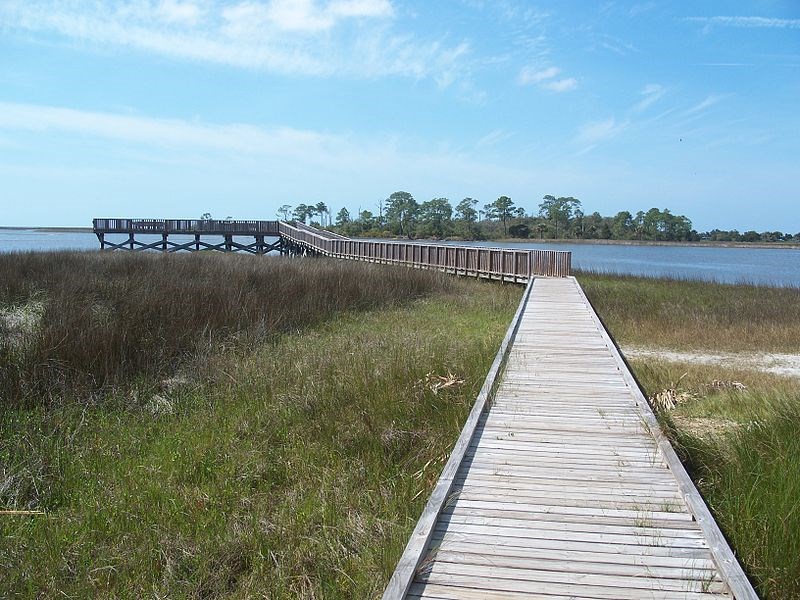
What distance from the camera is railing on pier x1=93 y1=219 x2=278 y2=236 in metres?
42.8

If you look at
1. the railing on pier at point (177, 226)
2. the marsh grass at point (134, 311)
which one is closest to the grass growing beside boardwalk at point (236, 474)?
the marsh grass at point (134, 311)

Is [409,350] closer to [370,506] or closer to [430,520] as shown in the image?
[370,506]

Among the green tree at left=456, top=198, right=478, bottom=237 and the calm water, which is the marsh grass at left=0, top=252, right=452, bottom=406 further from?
the green tree at left=456, top=198, right=478, bottom=237

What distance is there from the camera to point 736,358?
11195 mm

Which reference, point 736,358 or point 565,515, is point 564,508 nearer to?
point 565,515

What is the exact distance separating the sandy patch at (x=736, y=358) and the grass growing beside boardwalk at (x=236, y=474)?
14.8ft

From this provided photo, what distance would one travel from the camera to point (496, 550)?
10.2 ft

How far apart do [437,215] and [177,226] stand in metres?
66.7

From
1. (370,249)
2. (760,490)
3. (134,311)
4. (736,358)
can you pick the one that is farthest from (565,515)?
(370,249)

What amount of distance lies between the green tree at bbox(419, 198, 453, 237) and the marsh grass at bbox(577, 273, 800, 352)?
259ft

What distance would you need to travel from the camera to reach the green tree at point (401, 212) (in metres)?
98.4

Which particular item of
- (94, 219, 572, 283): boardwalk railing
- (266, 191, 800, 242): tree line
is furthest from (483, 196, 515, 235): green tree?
(94, 219, 572, 283): boardwalk railing

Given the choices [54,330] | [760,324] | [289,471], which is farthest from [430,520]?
[760,324]

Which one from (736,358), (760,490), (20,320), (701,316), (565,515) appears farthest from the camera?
(701,316)
